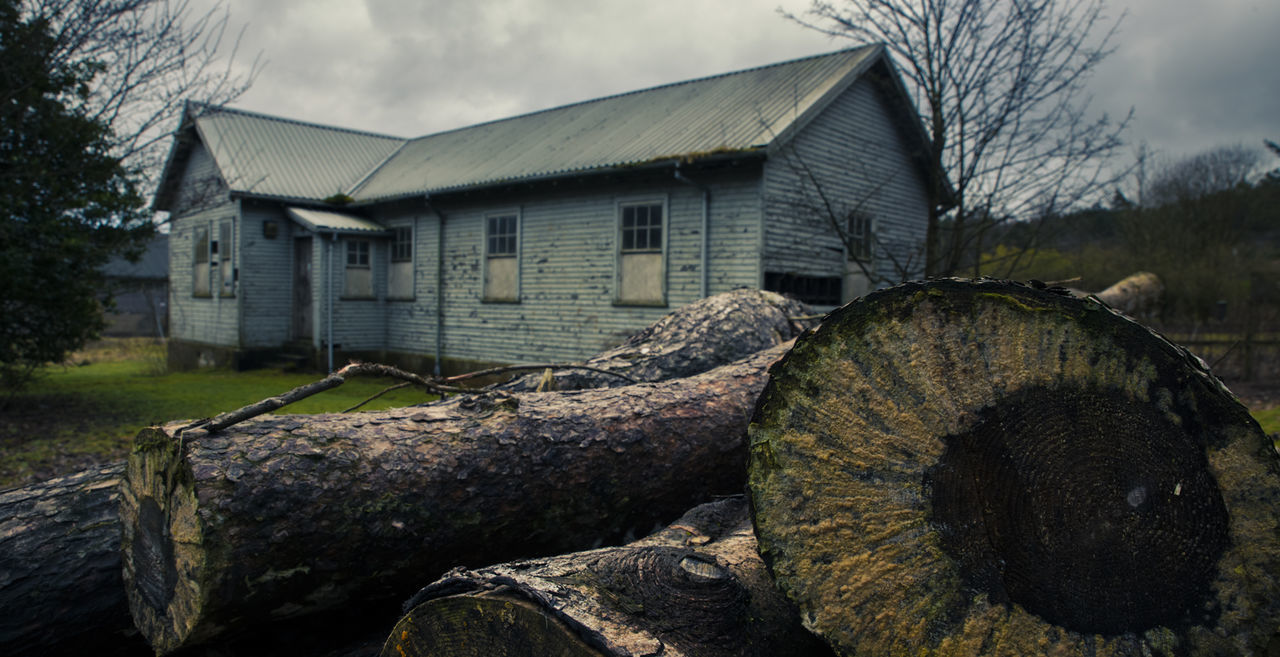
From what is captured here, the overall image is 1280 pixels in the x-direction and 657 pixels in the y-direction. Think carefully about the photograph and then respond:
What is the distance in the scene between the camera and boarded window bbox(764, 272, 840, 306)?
1066cm

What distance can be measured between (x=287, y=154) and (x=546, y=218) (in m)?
8.43

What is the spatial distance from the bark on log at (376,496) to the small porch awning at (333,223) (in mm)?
13127

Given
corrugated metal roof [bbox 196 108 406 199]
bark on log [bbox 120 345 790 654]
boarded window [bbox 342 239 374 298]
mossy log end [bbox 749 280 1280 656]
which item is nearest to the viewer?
mossy log end [bbox 749 280 1280 656]

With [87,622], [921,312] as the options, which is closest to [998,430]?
[921,312]

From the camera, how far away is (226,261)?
1655cm

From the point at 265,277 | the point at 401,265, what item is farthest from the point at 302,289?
the point at 401,265

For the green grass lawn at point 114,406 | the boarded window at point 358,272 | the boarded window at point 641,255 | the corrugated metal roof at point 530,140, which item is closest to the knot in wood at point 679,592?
the green grass lawn at point 114,406

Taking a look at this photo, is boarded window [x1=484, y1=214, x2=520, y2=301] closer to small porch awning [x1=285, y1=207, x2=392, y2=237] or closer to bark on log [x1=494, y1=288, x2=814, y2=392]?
small porch awning [x1=285, y1=207, x2=392, y2=237]

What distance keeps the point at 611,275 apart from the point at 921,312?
33.5ft

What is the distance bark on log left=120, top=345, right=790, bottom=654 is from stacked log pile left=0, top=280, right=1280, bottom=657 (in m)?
0.01

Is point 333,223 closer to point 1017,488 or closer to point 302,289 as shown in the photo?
point 302,289

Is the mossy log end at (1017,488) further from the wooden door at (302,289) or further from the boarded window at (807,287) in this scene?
the wooden door at (302,289)

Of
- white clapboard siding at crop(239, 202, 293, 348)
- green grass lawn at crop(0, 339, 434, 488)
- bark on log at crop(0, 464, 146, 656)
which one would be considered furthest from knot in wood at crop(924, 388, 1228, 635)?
white clapboard siding at crop(239, 202, 293, 348)

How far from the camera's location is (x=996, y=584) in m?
1.62
